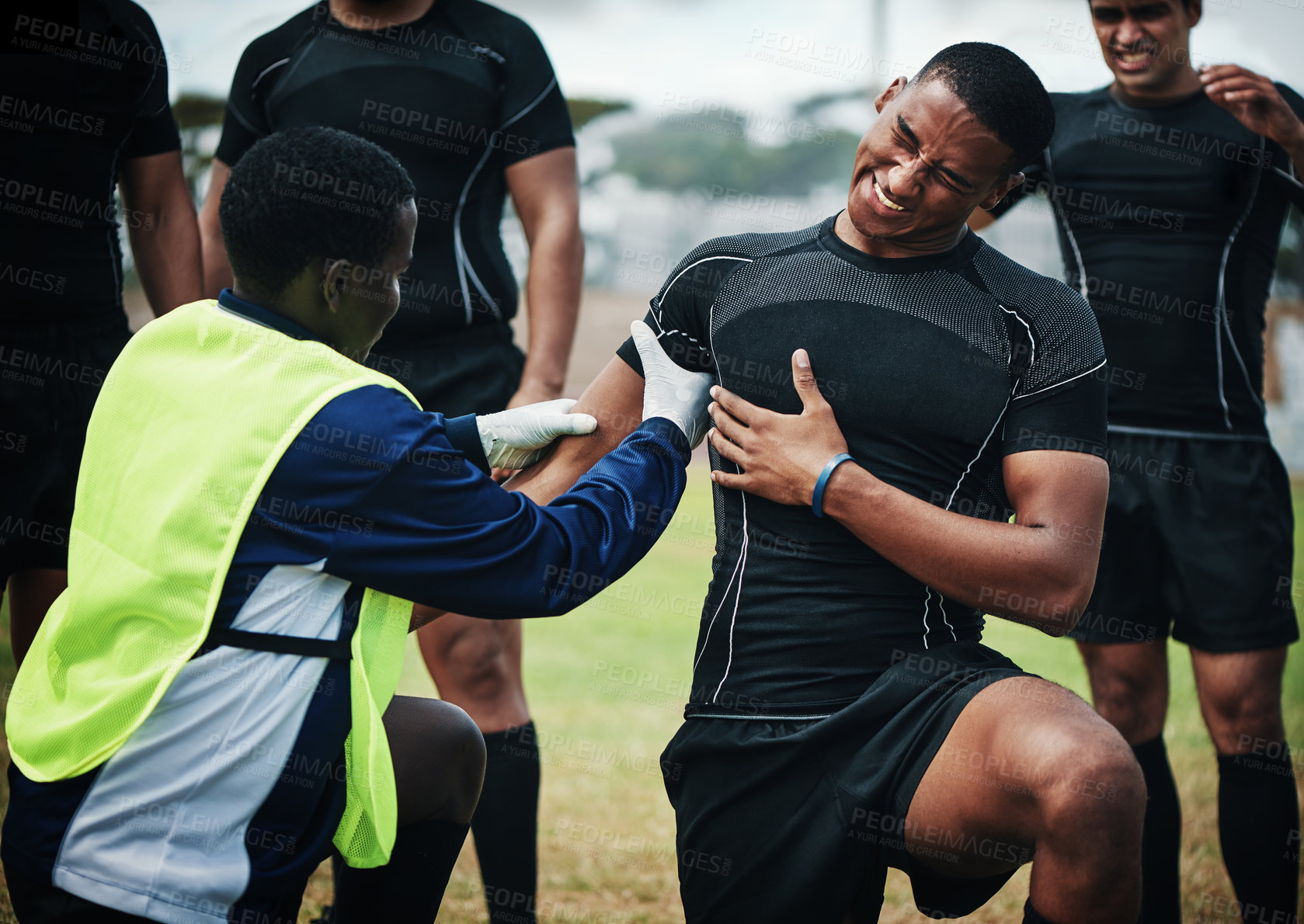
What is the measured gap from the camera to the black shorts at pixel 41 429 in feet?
8.71

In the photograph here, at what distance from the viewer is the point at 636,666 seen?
5938 millimetres

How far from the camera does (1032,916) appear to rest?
1792 mm

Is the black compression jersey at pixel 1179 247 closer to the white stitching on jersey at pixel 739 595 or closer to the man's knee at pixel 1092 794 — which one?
the white stitching on jersey at pixel 739 595

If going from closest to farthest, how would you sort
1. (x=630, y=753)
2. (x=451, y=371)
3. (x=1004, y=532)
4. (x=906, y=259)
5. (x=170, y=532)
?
(x=170, y=532)
(x=1004, y=532)
(x=906, y=259)
(x=451, y=371)
(x=630, y=753)

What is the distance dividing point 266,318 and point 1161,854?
7.99 ft

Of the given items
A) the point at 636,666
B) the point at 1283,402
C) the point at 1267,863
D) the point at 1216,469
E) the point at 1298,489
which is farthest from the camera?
the point at 1283,402

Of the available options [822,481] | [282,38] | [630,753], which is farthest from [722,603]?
[630,753]

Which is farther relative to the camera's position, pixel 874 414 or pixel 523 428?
pixel 523 428

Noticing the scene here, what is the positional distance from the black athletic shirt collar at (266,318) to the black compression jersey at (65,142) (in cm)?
112

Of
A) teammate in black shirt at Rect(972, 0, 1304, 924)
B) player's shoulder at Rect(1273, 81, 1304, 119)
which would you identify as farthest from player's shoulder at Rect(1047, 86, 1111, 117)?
player's shoulder at Rect(1273, 81, 1304, 119)

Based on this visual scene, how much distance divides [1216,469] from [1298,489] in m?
12.3

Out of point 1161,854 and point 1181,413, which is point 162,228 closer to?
point 1181,413

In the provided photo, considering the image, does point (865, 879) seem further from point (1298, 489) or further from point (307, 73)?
point (1298, 489)

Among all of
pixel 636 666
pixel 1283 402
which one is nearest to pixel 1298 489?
pixel 1283 402
